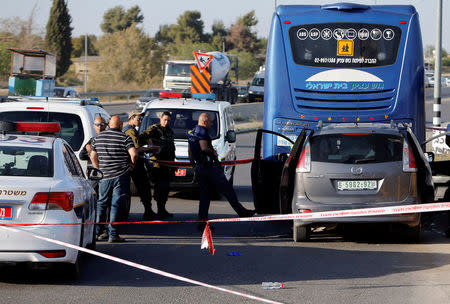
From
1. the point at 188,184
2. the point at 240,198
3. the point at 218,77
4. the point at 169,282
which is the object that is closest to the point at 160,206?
the point at 188,184

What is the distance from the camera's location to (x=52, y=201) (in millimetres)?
7941

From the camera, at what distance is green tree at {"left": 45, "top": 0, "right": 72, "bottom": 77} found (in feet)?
300

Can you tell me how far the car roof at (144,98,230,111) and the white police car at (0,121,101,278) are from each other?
26.3 feet

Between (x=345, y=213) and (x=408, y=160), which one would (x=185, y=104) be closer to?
(x=408, y=160)

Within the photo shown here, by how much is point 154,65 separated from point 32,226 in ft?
255

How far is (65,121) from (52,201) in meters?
4.60

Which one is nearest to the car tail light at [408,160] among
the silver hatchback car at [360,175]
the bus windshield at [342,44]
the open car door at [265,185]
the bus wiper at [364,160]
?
the silver hatchback car at [360,175]

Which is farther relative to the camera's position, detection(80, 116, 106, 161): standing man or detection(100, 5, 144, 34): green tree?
detection(100, 5, 144, 34): green tree

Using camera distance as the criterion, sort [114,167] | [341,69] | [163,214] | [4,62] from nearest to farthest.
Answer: [114,167] < [163,214] < [341,69] < [4,62]

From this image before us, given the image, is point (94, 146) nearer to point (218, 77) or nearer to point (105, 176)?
point (105, 176)

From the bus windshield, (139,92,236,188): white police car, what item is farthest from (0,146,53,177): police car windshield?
(139,92,236,188): white police car

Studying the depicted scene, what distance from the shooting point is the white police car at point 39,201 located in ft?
25.5

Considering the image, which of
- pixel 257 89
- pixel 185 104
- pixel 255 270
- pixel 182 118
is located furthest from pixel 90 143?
pixel 257 89

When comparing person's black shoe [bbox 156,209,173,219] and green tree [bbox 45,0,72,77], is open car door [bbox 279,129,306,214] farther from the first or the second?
green tree [bbox 45,0,72,77]
